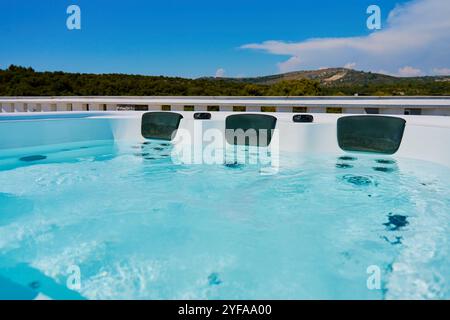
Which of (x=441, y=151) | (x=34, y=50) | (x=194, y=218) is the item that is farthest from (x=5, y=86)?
(x=441, y=151)

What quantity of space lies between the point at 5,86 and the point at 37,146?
702cm

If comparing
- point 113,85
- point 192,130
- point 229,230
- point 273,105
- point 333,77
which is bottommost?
point 229,230

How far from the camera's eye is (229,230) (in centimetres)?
179

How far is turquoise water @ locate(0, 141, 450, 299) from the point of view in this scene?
4.18 feet

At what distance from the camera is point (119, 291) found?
121 cm

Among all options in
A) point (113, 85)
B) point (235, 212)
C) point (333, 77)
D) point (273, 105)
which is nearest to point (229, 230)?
point (235, 212)

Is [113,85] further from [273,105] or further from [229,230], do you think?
[229,230]

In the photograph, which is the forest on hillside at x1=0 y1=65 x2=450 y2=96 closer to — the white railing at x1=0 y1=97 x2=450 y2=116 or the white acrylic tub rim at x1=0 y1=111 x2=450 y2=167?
the white railing at x1=0 y1=97 x2=450 y2=116

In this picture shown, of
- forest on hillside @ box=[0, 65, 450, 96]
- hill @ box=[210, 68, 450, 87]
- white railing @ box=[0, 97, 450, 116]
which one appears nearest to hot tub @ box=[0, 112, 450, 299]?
white railing @ box=[0, 97, 450, 116]

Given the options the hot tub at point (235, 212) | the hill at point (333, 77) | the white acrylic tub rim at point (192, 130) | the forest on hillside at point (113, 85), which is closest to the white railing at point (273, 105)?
→ the white acrylic tub rim at point (192, 130)

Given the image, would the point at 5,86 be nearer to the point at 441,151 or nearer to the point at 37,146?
the point at 37,146

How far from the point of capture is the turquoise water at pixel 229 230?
127 centimetres

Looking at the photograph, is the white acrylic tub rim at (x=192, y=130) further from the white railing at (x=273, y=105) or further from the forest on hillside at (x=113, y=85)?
the forest on hillside at (x=113, y=85)

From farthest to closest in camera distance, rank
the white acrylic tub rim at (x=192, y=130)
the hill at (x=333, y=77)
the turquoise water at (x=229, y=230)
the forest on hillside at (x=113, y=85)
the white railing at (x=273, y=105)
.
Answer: the hill at (x=333, y=77) < the forest on hillside at (x=113, y=85) < the white railing at (x=273, y=105) < the white acrylic tub rim at (x=192, y=130) < the turquoise water at (x=229, y=230)
